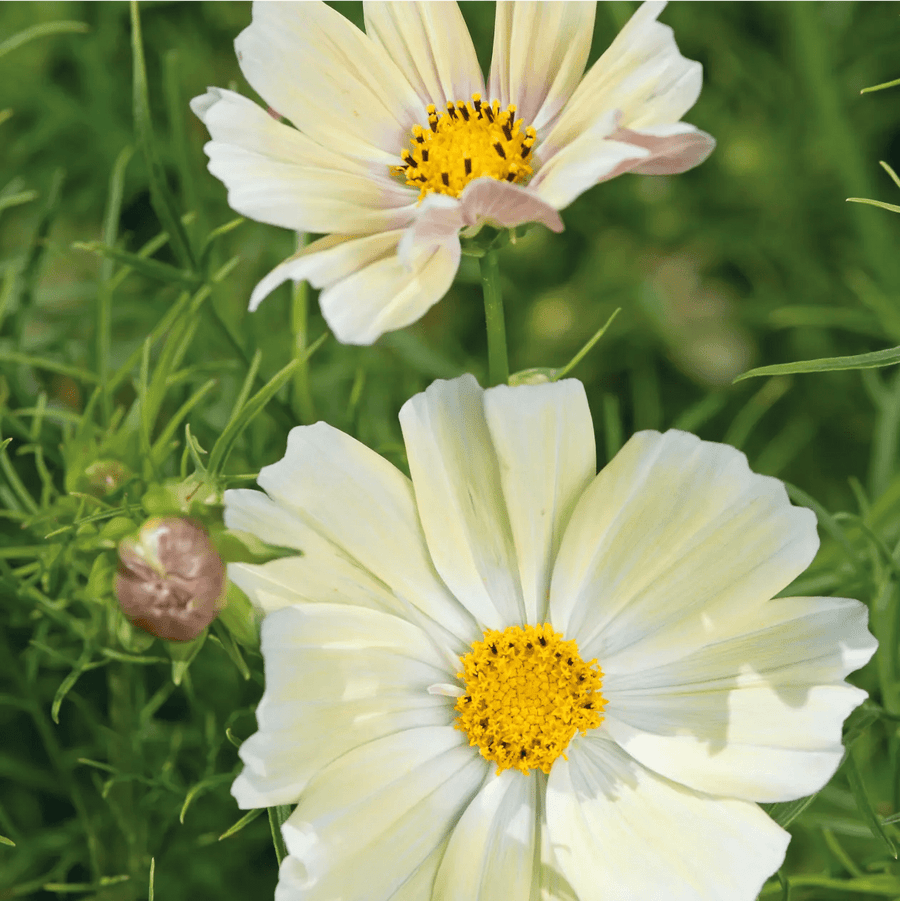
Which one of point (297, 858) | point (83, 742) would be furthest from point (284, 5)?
point (83, 742)

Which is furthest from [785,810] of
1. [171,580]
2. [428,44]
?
[428,44]

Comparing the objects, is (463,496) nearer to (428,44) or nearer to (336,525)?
(336,525)

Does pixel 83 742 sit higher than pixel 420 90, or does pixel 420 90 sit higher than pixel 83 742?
pixel 420 90

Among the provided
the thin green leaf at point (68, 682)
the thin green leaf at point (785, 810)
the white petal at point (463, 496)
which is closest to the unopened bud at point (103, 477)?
the thin green leaf at point (68, 682)

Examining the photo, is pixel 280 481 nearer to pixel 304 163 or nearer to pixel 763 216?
pixel 304 163

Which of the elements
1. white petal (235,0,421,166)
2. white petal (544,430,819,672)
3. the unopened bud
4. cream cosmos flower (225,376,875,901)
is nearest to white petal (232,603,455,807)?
cream cosmos flower (225,376,875,901)

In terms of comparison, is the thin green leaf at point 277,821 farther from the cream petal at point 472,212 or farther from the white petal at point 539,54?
the white petal at point 539,54
